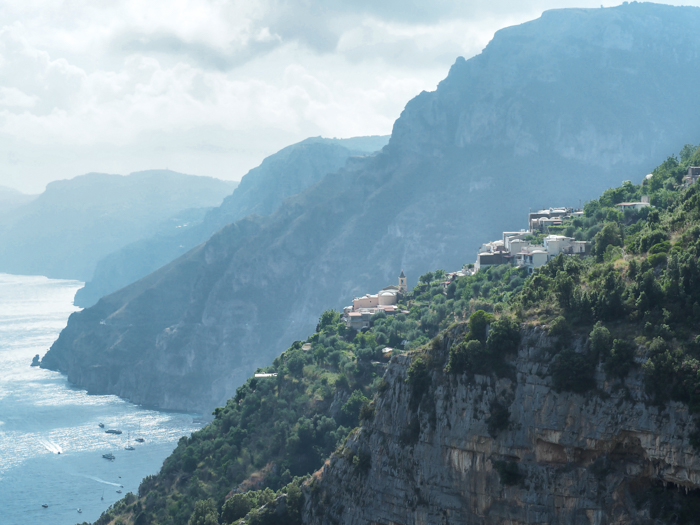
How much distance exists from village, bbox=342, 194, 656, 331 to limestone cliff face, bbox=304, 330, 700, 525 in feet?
98.0

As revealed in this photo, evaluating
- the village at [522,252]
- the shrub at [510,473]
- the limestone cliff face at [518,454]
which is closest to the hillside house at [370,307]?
the village at [522,252]

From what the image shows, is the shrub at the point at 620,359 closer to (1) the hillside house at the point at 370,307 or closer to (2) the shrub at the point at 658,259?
(2) the shrub at the point at 658,259

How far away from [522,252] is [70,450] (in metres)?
90.0

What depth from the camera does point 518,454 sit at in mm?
41281

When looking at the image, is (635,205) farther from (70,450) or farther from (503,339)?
(70,450)

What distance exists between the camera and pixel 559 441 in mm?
39562

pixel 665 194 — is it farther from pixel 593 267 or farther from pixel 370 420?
pixel 370 420

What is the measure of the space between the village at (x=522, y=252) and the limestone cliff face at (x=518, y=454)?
29.9 m

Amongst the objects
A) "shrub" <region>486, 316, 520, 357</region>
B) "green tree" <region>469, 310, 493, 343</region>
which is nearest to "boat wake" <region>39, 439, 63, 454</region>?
"green tree" <region>469, 310, 493, 343</region>

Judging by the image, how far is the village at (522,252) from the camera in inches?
3071

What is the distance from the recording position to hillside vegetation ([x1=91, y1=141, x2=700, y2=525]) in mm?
39500

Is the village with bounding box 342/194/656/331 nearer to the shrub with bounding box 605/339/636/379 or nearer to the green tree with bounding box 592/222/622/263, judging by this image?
the green tree with bounding box 592/222/622/263

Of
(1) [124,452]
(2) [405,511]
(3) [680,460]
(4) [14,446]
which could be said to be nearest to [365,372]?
(2) [405,511]

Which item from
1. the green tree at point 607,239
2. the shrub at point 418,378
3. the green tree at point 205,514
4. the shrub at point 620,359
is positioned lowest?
the green tree at point 205,514
